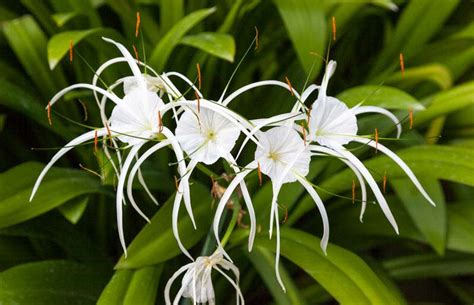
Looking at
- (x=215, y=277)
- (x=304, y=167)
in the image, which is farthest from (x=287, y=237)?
(x=304, y=167)

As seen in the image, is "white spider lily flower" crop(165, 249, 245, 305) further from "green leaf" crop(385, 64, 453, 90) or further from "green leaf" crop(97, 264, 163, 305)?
"green leaf" crop(385, 64, 453, 90)

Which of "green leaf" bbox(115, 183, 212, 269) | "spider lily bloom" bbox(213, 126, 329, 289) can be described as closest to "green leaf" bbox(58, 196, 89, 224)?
"green leaf" bbox(115, 183, 212, 269)

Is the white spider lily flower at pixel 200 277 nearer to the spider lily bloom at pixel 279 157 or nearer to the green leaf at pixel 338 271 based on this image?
the spider lily bloom at pixel 279 157

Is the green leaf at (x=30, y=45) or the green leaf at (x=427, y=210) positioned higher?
the green leaf at (x=30, y=45)

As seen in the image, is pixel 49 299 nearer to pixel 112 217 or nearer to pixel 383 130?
pixel 112 217

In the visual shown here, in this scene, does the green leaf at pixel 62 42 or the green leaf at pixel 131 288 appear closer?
the green leaf at pixel 131 288

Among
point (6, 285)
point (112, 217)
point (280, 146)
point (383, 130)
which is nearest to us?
point (280, 146)

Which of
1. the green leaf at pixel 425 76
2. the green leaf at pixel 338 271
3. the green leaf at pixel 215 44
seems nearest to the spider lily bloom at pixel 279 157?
the green leaf at pixel 338 271
